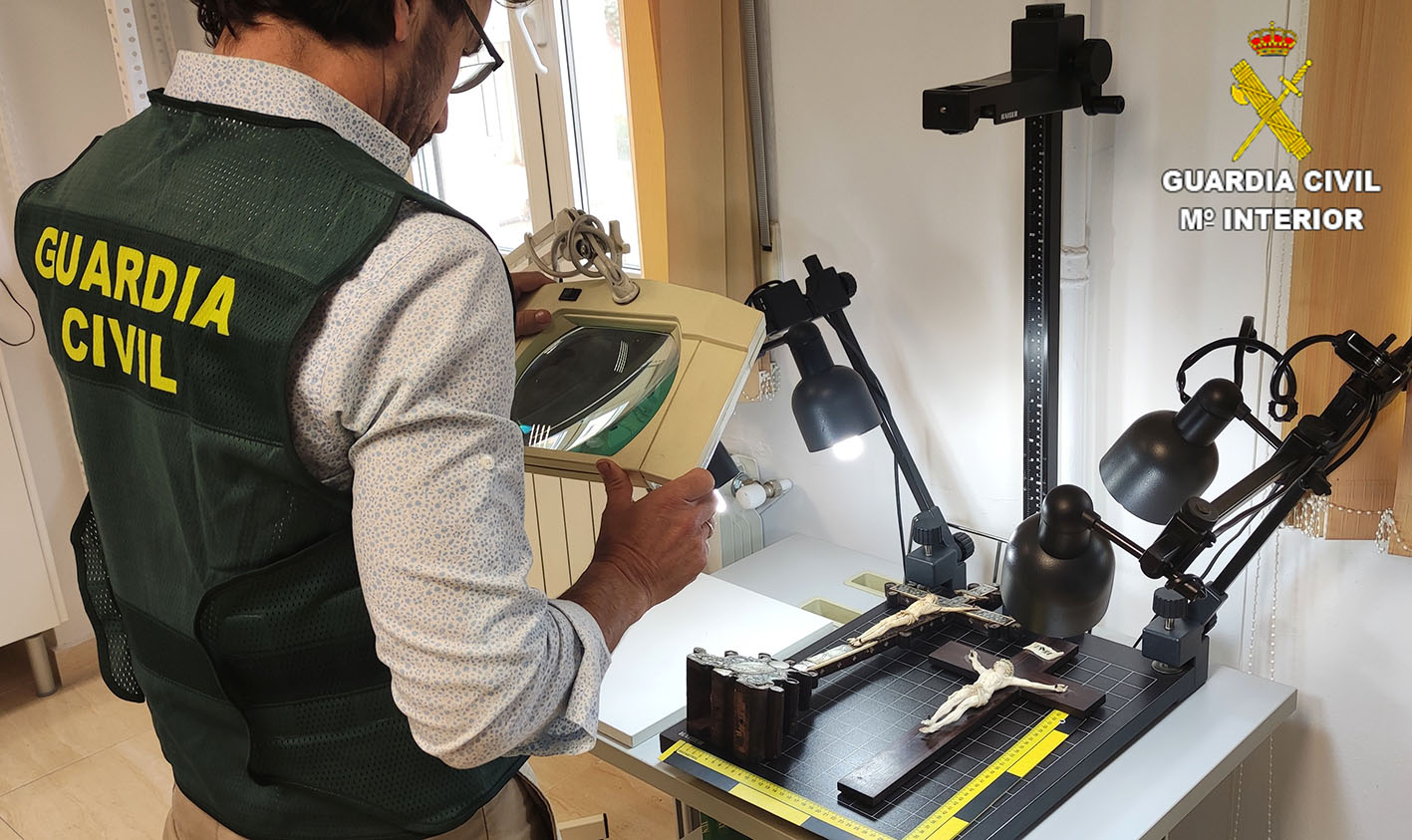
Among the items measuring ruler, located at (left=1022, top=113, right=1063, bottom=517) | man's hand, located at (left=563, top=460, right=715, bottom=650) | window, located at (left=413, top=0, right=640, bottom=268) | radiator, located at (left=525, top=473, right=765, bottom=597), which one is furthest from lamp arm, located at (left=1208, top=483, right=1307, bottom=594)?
window, located at (left=413, top=0, right=640, bottom=268)

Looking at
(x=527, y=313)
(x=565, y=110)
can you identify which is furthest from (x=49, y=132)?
(x=527, y=313)

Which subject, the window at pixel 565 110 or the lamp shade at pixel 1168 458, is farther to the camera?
the window at pixel 565 110

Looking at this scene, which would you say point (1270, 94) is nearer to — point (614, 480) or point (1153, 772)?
point (1153, 772)

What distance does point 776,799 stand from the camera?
129 centimetres

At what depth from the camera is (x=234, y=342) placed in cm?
78

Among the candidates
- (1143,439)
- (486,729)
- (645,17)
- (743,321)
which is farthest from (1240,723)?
(645,17)

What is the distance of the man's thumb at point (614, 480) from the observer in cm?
109

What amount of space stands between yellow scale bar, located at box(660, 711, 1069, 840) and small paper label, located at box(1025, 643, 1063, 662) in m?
0.11

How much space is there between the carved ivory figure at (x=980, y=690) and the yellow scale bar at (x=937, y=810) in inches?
2.0

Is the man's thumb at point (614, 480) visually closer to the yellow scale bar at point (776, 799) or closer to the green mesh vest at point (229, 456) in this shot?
the green mesh vest at point (229, 456)

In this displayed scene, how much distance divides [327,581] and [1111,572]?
0.88 metres

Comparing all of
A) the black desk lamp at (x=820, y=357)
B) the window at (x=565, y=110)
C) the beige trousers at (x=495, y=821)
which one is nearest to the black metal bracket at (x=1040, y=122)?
the black desk lamp at (x=820, y=357)

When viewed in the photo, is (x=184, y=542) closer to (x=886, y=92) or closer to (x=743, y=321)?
(x=743, y=321)

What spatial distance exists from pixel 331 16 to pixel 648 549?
1.60ft
